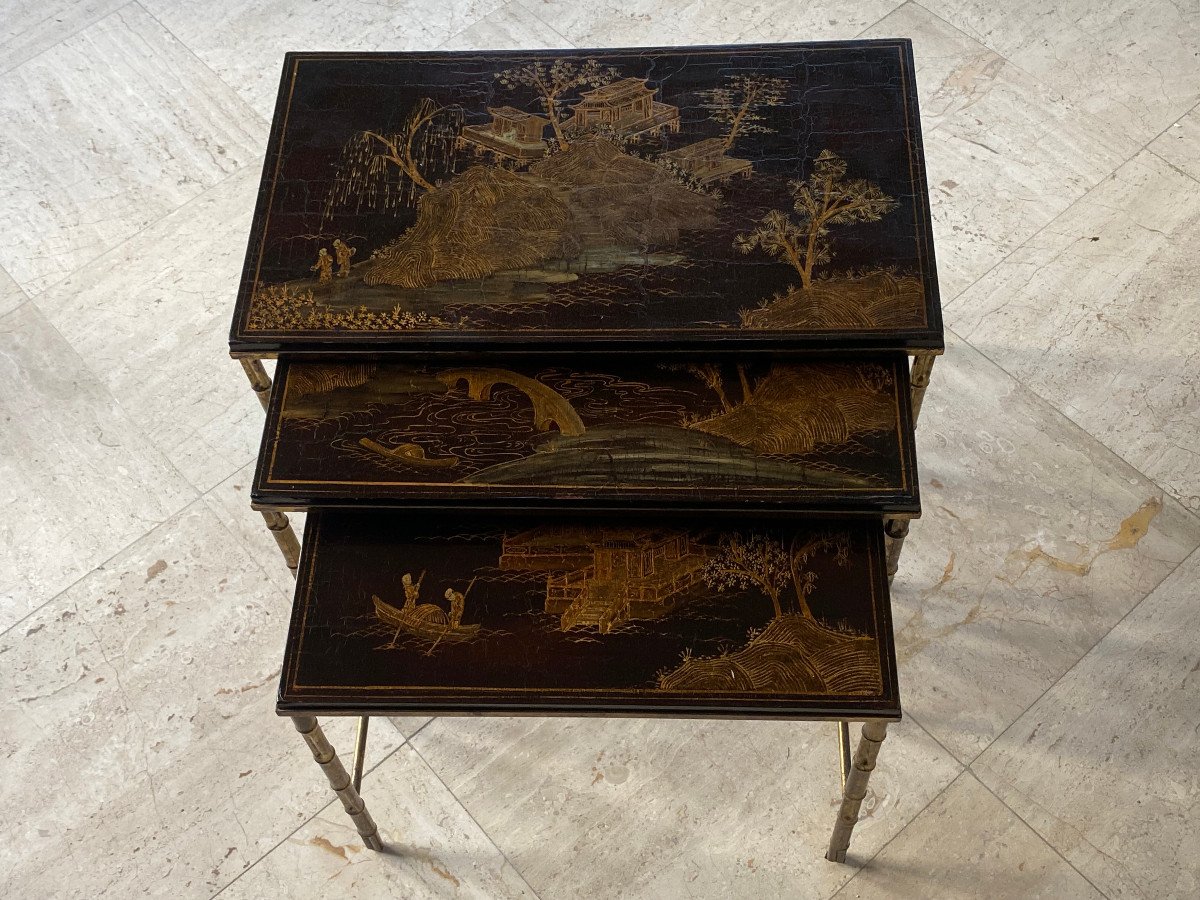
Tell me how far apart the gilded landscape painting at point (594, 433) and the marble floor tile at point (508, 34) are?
191 centimetres

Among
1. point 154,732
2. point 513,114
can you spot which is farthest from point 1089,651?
point 154,732

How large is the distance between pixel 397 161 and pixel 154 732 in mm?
1359

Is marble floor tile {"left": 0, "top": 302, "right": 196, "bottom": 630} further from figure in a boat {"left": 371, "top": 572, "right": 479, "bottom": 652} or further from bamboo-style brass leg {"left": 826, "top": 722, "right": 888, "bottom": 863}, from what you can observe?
bamboo-style brass leg {"left": 826, "top": 722, "right": 888, "bottom": 863}

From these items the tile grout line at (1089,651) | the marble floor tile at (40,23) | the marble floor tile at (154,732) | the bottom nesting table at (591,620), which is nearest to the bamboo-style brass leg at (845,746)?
the bottom nesting table at (591,620)

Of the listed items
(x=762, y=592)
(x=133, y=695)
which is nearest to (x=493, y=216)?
(x=762, y=592)

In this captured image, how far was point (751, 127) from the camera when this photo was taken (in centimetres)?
227

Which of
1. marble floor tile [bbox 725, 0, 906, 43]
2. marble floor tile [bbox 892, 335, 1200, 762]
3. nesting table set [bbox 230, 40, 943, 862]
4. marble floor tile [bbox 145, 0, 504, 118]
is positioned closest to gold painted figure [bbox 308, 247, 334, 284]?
nesting table set [bbox 230, 40, 943, 862]

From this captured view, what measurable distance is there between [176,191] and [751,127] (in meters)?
1.94

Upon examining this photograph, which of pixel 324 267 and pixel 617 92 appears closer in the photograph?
pixel 324 267

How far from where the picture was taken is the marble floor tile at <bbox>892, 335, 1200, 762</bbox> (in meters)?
2.64

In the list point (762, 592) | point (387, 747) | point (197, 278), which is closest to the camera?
point (762, 592)

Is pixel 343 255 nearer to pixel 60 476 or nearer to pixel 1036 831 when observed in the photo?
pixel 60 476

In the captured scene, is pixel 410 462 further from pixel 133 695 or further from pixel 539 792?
pixel 133 695

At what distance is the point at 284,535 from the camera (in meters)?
2.41
